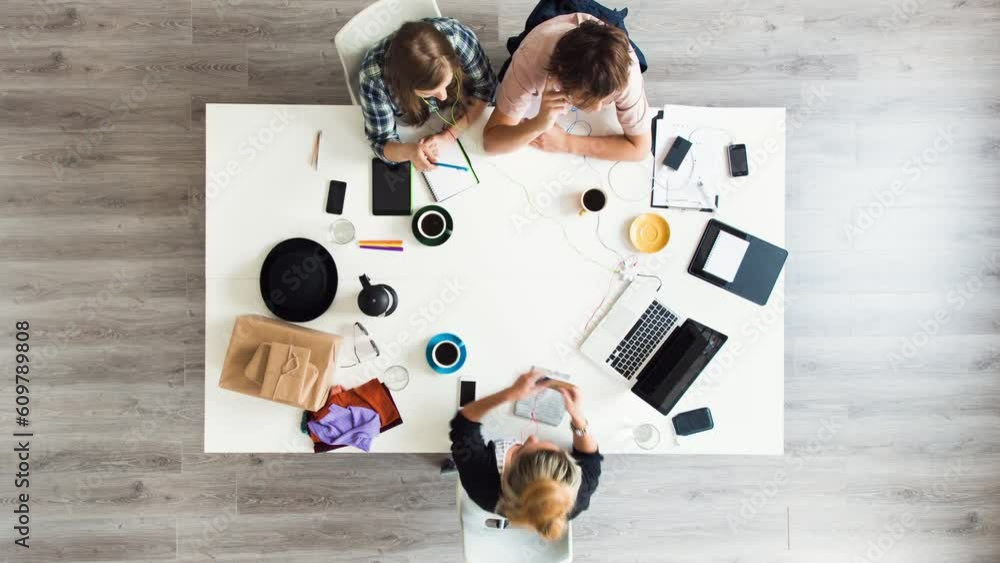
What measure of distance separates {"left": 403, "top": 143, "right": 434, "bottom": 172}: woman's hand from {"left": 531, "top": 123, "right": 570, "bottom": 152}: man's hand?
1.04 ft

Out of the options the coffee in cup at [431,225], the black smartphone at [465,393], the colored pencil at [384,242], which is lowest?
the black smartphone at [465,393]

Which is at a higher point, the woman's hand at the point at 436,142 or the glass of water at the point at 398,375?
the woman's hand at the point at 436,142

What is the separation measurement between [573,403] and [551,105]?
861 millimetres

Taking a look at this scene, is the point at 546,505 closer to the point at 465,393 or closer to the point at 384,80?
the point at 465,393

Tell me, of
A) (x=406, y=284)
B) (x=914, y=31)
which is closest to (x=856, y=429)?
(x=914, y=31)

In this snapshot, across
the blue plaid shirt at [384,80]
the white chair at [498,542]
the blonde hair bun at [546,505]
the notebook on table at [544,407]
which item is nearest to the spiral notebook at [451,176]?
the blue plaid shirt at [384,80]

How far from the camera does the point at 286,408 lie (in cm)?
186

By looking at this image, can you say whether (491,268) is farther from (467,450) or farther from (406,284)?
(467,450)

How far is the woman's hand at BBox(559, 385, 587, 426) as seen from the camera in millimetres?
1800

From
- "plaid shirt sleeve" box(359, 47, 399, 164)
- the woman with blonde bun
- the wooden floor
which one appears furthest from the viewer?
the wooden floor

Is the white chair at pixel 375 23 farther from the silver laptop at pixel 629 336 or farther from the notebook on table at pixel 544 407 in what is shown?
the notebook on table at pixel 544 407

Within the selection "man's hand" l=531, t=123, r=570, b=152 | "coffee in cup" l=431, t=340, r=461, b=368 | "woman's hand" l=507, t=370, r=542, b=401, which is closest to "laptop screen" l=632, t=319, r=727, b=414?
"woman's hand" l=507, t=370, r=542, b=401

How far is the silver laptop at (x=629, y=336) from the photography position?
73.7 inches

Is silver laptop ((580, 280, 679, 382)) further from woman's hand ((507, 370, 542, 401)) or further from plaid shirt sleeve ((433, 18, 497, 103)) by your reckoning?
plaid shirt sleeve ((433, 18, 497, 103))
